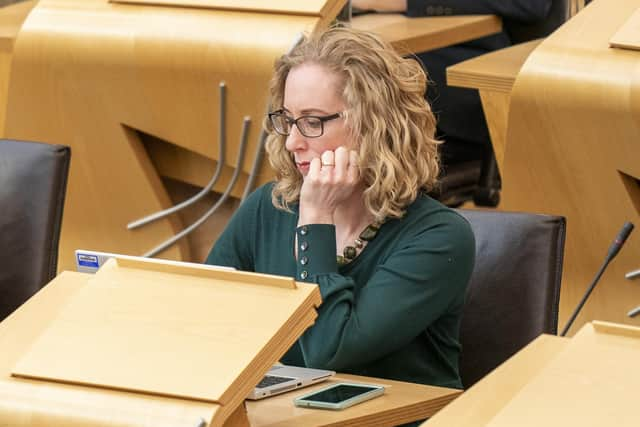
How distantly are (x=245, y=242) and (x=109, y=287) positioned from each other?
671 millimetres

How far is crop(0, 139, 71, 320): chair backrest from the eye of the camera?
2400mm

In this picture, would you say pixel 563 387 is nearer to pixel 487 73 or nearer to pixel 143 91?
pixel 487 73

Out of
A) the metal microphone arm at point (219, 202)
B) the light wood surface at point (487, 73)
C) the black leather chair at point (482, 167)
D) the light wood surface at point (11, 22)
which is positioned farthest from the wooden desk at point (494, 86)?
the light wood surface at point (11, 22)

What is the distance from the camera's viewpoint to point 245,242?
7.64 ft

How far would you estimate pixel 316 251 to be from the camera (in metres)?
2.12

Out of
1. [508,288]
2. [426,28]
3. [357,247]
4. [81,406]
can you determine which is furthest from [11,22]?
[81,406]

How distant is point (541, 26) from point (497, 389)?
2571mm

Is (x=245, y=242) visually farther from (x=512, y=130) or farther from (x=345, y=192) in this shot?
(x=512, y=130)

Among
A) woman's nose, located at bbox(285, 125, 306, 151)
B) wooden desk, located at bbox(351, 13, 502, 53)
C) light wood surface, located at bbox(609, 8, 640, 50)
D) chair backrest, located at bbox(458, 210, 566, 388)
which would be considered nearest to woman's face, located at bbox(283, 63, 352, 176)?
woman's nose, located at bbox(285, 125, 306, 151)

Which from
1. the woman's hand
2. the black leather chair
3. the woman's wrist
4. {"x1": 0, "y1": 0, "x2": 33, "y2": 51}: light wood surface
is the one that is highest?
the woman's hand

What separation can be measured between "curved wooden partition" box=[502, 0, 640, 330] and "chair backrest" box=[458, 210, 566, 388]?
2.00ft

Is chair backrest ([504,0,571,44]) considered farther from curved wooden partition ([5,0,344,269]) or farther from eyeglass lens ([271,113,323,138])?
eyeglass lens ([271,113,323,138])

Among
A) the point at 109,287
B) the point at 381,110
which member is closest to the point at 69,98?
the point at 381,110

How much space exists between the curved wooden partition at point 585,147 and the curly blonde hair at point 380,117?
615 millimetres
